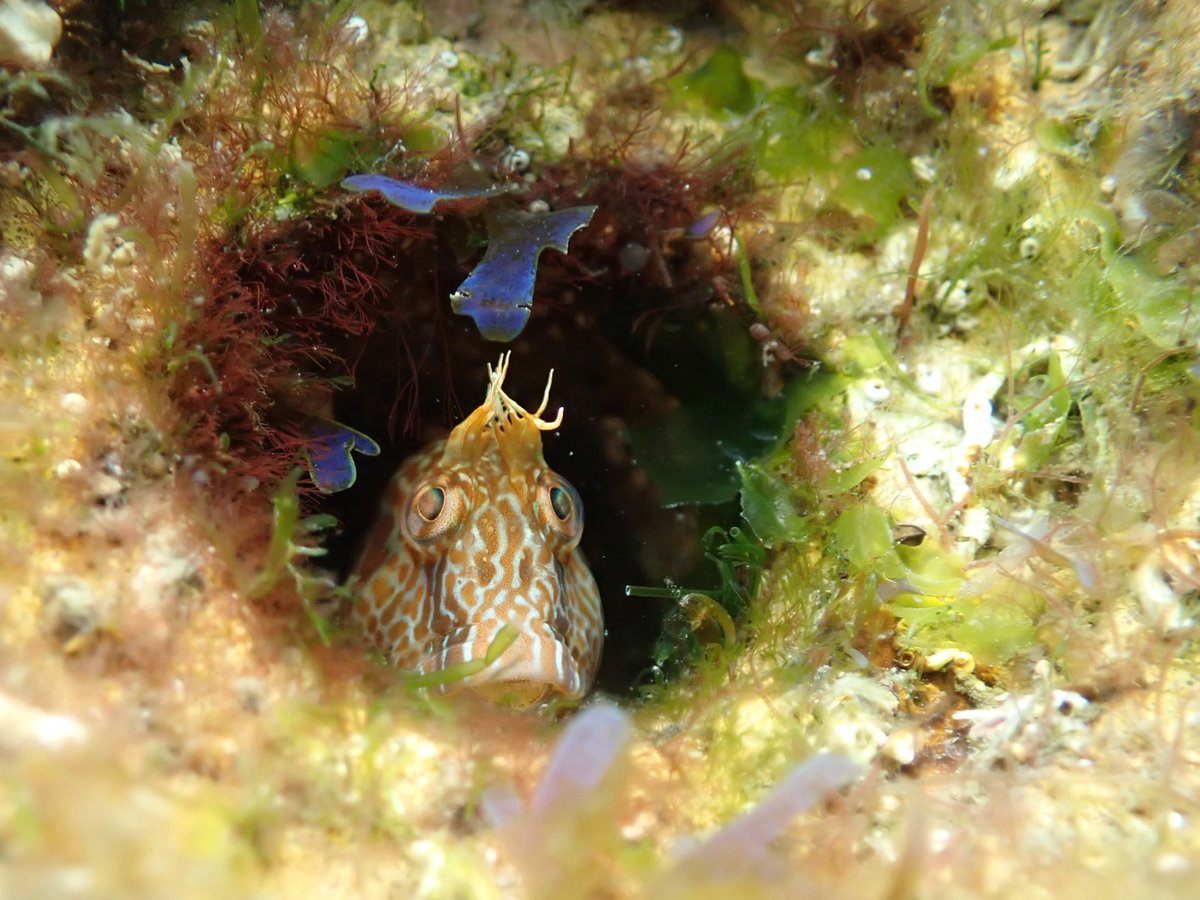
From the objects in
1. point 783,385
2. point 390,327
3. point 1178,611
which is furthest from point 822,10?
point 1178,611

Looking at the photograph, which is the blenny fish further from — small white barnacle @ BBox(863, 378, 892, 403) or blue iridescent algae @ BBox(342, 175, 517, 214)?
small white barnacle @ BBox(863, 378, 892, 403)

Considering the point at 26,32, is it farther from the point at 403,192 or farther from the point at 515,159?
the point at 515,159

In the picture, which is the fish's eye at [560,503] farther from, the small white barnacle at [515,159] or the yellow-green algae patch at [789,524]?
the small white barnacle at [515,159]

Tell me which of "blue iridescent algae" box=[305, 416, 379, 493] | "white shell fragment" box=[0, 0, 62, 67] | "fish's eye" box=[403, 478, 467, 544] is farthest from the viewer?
"fish's eye" box=[403, 478, 467, 544]

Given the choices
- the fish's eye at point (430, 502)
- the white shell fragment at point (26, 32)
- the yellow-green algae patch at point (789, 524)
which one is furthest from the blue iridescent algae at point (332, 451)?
the white shell fragment at point (26, 32)

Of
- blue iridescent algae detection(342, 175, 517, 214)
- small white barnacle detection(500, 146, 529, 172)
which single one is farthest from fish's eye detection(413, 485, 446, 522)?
small white barnacle detection(500, 146, 529, 172)

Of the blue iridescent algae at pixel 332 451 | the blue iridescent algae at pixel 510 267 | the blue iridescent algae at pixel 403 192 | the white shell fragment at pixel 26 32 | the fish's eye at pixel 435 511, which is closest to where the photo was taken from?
the white shell fragment at pixel 26 32

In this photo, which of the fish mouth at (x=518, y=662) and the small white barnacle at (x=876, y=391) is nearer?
the fish mouth at (x=518, y=662)

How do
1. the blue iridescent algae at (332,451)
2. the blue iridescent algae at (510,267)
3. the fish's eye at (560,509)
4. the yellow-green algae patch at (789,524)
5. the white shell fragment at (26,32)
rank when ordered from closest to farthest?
the yellow-green algae patch at (789,524), the white shell fragment at (26,32), the blue iridescent algae at (510,267), the blue iridescent algae at (332,451), the fish's eye at (560,509)
